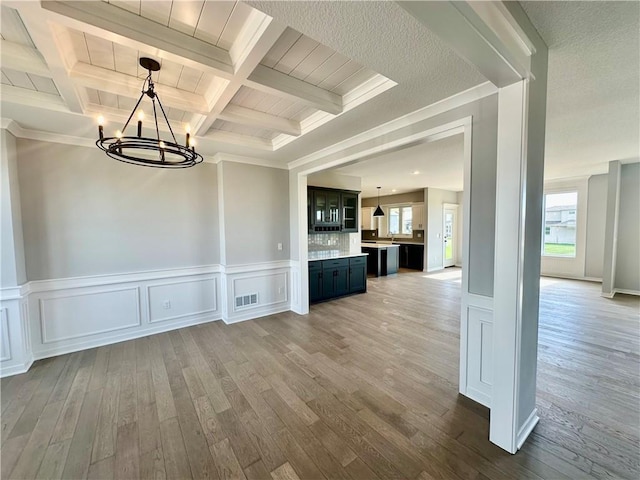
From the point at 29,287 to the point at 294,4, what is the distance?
3.89 m

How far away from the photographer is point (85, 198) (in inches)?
128

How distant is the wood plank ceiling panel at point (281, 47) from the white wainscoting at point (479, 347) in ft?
7.72

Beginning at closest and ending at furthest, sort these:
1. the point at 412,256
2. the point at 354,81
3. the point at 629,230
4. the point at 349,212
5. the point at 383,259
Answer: the point at 354,81 < the point at 629,230 < the point at 349,212 < the point at 383,259 < the point at 412,256

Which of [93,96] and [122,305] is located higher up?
[93,96]

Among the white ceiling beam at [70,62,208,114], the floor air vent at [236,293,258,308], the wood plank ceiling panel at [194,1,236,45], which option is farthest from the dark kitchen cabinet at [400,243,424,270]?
the wood plank ceiling panel at [194,1,236,45]

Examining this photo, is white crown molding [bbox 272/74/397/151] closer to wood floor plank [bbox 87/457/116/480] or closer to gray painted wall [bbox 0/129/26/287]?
gray painted wall [bbox 0/129/26/287]

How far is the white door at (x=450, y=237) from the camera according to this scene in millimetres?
9062

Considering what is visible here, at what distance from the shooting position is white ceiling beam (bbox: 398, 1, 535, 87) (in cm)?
109

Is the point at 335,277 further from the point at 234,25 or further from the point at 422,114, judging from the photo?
the point at 234,25

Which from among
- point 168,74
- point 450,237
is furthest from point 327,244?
point 450,237

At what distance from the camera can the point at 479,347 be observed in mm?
2166

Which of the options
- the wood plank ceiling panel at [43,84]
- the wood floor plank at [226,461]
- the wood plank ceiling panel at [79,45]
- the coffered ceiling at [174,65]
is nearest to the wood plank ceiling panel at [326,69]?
the coffered ceiling at [174,65]

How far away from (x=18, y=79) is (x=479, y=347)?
435 cm

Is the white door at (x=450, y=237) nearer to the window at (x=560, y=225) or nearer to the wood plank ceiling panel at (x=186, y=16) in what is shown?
the window at (x=560, y=225)
